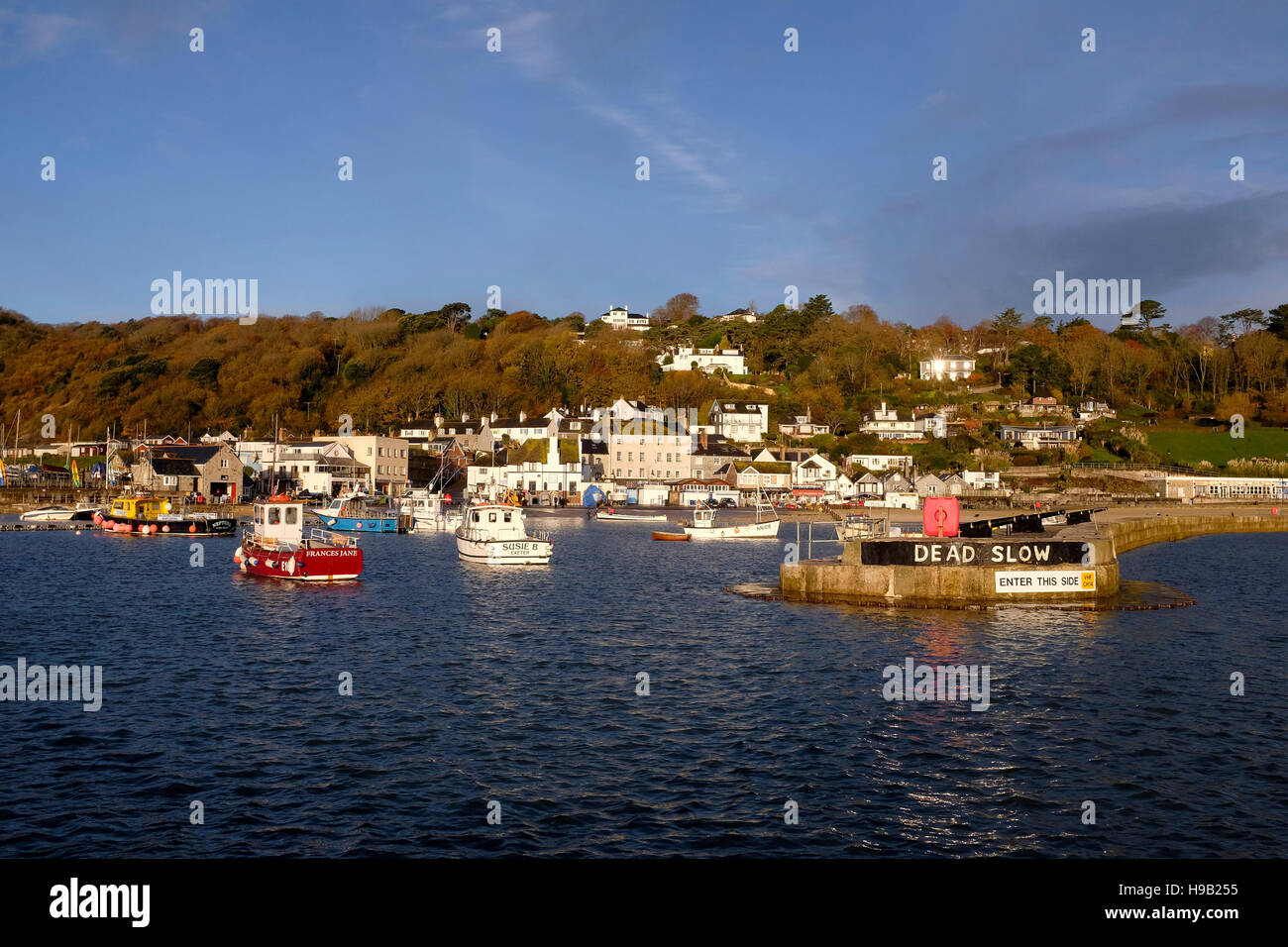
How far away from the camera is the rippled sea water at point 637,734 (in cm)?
1416

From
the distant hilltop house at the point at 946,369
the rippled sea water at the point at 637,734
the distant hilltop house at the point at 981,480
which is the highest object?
the distant hilltop house at the point at 946,369

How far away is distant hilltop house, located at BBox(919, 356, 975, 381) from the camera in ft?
599

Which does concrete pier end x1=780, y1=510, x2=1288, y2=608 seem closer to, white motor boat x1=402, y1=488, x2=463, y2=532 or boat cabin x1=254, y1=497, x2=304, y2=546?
boat cabin x1=254, y1=497, x2=304, y2=546

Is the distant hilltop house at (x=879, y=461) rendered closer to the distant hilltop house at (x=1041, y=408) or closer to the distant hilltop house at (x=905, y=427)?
the distant hilltop house at (x=905, y=427)

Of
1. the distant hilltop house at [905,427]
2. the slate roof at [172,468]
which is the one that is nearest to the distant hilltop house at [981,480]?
the distant hilltop house at [905,427]

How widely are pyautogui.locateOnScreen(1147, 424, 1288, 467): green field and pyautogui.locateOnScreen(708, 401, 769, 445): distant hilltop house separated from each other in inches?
2314

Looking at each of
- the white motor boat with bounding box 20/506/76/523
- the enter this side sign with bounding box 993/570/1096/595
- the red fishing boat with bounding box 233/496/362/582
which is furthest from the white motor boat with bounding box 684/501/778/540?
the white motor boat with bounding box 20/506/76/523

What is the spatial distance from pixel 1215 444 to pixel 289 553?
142 metres

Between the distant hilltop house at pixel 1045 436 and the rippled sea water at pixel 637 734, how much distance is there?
109 m

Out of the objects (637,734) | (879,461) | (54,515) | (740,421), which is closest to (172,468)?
(54,515)

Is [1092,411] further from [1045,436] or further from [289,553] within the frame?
[289,553]
